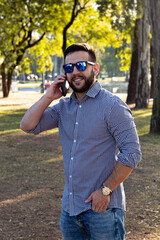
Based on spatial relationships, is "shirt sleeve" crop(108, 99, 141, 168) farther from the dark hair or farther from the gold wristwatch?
the dark hair

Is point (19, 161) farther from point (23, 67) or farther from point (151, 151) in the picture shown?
point (23, 67)

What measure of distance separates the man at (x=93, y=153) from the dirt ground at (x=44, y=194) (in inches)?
97.6

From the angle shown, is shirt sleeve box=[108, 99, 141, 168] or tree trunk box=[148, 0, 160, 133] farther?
tree trunk box=[148, 0, 160, 133]

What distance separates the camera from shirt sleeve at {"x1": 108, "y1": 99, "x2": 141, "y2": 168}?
7.79ft

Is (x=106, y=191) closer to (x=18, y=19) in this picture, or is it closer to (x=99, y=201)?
(x=99, y=201)

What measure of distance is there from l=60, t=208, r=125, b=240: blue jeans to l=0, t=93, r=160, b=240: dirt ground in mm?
2410

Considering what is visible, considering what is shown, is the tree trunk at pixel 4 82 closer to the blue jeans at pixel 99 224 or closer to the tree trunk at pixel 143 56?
the tree trunk at pixel 143 56

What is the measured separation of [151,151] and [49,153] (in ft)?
9.40

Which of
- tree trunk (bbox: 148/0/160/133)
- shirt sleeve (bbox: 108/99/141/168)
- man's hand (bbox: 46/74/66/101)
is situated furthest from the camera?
tree trunk (bbox: 148/0/160/133)

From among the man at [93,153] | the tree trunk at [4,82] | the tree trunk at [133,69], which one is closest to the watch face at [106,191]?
the man at [93,153]

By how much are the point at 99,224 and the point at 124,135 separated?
0.61 metres

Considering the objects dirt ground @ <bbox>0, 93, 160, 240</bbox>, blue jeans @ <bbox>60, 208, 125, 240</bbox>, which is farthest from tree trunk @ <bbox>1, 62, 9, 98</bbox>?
blue jeans @ <bbox>60, 208, 125, 240</bbox>

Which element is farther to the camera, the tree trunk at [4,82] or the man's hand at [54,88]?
the tree trunk at [4,82]

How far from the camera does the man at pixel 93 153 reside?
2398 millimetres
